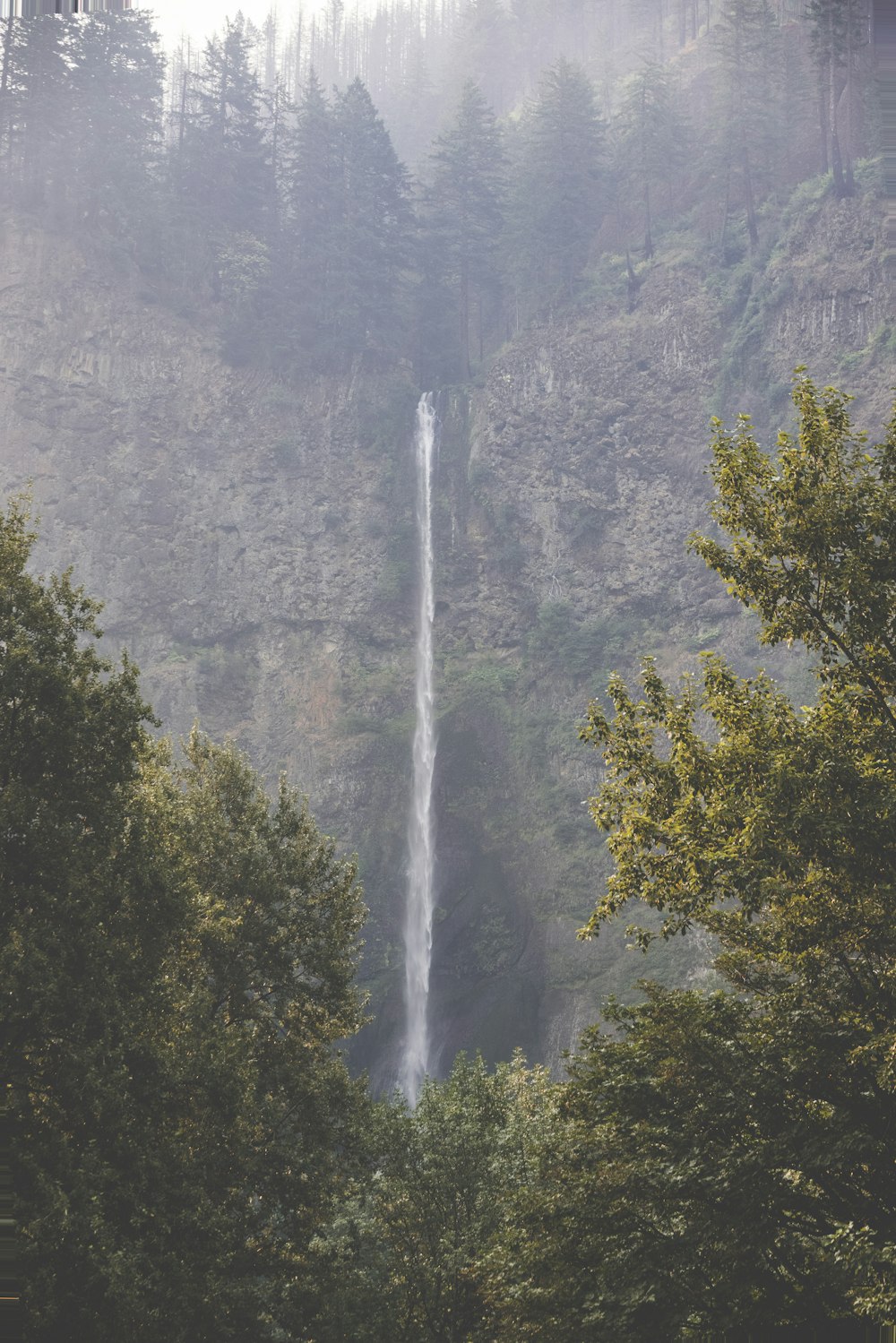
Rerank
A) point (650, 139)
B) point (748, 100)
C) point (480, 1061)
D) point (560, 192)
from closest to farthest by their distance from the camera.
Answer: point (480, 1061) < point (748, 100) < point (650, 139) < point (560, 192)

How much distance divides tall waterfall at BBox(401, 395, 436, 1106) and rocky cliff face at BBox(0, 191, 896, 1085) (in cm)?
58

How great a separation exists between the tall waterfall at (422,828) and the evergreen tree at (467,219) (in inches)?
396

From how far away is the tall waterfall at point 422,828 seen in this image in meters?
44.7

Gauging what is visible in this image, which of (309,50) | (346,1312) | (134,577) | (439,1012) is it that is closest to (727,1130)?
(346,1312)

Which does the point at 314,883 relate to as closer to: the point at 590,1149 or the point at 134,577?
the point at 590,1149

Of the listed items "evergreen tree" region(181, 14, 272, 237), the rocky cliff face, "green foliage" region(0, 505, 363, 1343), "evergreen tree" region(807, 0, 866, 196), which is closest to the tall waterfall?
the rocky cliff face

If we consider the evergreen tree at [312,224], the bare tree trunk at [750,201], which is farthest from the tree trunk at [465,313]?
the bare tree trunk at [750,201]

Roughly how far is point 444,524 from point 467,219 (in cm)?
2077

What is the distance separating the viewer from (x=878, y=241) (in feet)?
179

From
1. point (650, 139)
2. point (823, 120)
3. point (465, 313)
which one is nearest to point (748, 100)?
point (823, 120)

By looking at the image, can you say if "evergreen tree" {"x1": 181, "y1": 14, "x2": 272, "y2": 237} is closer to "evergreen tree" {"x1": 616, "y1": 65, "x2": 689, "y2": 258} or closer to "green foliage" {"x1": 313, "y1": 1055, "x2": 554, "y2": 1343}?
"evergreen tree" {"x1": 616, "y1": 65, "x2": 689, "y2": 258}

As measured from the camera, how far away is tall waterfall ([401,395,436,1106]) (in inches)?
1759

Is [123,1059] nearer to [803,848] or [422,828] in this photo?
[803,848]

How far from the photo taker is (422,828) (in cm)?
5047
